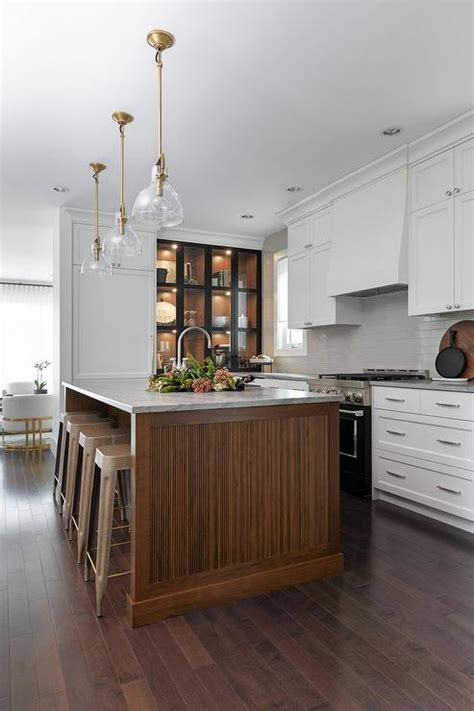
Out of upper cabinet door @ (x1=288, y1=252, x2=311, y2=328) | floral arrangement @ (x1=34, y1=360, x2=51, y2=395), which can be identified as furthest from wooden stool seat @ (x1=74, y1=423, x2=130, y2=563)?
floral arrangement @ (x1=34, y1=360, x2=51, y2=395)

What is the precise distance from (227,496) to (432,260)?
7.93 ft

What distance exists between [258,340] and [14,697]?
17.4 feet

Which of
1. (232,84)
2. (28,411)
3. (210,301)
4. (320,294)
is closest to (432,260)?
(320,294)

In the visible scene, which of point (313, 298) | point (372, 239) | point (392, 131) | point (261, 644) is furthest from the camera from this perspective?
point (313, 298)

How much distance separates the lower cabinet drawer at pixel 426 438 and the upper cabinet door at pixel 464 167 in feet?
5.24

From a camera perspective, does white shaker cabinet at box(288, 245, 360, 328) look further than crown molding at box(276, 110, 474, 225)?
Yes

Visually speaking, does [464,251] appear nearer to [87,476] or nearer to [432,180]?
[432,180]

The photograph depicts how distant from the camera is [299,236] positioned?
5.32m

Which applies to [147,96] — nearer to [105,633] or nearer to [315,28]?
[315,28]

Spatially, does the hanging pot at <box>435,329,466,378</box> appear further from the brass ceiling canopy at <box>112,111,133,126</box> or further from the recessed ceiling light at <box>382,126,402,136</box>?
the brass ceiling canopy at <box>112,111,133,126</box>

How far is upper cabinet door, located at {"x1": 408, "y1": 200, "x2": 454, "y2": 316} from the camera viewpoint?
3.48 metres

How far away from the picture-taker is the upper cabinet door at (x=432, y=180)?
11.4 ft

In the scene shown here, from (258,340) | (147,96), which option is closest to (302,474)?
(147,96)

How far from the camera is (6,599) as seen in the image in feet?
7.38
